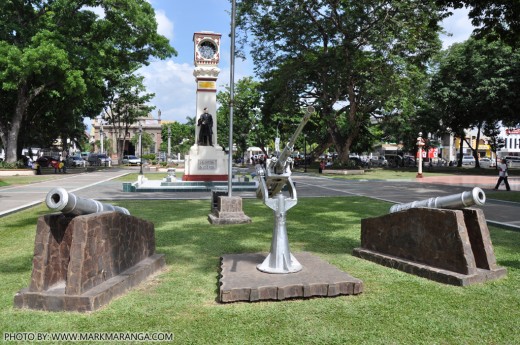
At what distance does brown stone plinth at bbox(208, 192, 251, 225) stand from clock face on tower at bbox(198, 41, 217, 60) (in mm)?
13890

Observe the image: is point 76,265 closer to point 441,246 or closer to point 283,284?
point 283,284

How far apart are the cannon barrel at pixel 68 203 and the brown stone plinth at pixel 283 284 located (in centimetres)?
166

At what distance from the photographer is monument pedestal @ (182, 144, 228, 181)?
70.5 feet

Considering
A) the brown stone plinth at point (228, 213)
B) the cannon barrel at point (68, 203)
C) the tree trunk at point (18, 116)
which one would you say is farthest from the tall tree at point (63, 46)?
the cannon barrel at point (68, 203)

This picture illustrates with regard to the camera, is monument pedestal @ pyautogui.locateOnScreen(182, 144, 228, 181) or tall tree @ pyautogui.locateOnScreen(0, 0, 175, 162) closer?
monument pedestal @ pyautogui.locateOnScreen(182, 144, 228, 181)

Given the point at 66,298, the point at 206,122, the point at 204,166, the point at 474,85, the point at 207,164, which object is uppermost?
the point at 474,85

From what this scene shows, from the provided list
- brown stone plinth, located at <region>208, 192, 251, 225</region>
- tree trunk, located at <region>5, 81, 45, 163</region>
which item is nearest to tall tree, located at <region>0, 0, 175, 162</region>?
tree trunk, located at <region>5, 81, 45, 163</region>

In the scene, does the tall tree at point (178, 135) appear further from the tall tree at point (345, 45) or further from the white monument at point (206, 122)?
the white monument at point (206, 122)

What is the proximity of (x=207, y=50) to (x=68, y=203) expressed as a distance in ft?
63.7

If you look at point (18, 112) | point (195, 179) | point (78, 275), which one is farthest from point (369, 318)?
point (18, 112)

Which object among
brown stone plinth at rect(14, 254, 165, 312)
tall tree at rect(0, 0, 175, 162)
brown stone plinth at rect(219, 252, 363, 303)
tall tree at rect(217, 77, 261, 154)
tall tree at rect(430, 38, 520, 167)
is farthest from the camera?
tall tree at rect(217, 77, 261, 154)

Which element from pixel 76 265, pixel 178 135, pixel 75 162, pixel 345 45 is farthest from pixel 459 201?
pixel 178 135

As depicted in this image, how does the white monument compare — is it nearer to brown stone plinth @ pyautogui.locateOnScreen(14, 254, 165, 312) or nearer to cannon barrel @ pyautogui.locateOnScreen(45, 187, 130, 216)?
cannon barrel @ pyautogui.locateOnScreen(45, 187, 130, 216)

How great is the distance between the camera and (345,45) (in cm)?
3078
